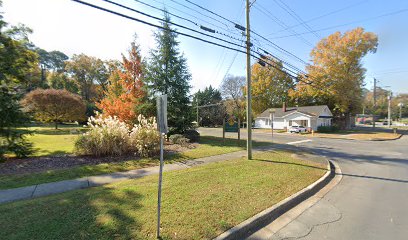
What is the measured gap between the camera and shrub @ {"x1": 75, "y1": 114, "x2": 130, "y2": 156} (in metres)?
8.98

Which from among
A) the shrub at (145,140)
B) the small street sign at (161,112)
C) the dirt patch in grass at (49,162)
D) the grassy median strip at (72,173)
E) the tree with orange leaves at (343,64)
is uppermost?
the tree with orange leaves at (343,64)

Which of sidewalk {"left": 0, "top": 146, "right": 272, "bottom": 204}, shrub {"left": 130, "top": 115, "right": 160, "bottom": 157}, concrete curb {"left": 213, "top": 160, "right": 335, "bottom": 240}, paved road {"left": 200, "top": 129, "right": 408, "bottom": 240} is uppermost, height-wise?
shrub {"left": 130, "top": 115, "right": 160, "bottom": 157}

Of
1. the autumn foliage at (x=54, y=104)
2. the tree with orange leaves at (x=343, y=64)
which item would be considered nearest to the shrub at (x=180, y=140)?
the autumn foliage at (x=54, y=104)

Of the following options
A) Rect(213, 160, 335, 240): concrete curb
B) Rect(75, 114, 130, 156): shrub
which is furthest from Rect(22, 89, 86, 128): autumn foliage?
Rect(213, 160, 335, 240): concrete curb

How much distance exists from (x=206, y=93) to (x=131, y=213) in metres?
54.5

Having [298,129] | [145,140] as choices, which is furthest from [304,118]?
[145,140]

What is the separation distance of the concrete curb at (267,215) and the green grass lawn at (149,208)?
12 centimetres

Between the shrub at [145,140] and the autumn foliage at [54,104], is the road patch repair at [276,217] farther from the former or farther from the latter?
the autumn foliage at [54,104]

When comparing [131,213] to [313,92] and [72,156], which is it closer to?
[72,156]

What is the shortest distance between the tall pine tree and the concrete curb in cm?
1142

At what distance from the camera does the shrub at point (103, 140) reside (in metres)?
8.98

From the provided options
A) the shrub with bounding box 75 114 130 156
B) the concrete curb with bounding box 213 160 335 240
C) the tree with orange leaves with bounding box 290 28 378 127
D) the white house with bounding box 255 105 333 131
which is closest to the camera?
the concrete curb with bounding box 213 160 335 240

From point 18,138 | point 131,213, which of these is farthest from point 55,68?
point 131,213

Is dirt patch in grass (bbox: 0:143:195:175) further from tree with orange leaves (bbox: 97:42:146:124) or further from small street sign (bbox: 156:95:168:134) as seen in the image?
tree with orange leaves (bbox: 97:42:146:124)
